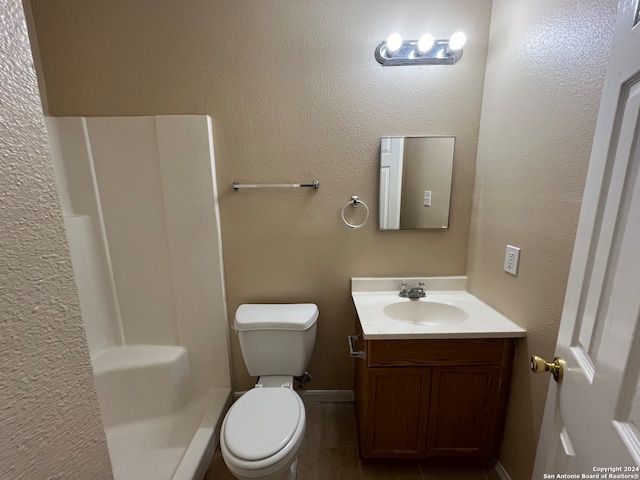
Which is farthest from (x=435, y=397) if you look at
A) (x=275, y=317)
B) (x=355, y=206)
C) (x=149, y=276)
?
(x=149, y=276)

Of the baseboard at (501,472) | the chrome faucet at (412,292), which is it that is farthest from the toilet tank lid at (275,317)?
the baseboard at (501,472)

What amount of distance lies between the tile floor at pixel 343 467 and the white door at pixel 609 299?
33.9 inches

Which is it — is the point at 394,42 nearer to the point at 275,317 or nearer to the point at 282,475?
the point at 275,317

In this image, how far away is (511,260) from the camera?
1.18 meters

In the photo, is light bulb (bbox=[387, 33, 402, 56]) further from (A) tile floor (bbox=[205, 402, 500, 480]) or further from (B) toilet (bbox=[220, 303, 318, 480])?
(A) tile floor (bbox=[205, 402, 500, 480])

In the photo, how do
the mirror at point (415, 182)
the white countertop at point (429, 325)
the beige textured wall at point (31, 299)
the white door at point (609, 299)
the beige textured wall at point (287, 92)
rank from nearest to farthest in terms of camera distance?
the beige textured wall at point (31, 299), the white door at point (609, 299), the white countertop at point (429, 325), the beige textured wall at point (287, 92), the mirror at point (415, 182)

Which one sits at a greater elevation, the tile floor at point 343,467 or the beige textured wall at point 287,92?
the beige textured wall at point 287,92

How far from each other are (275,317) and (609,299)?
1250mm

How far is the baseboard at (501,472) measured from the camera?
123cm

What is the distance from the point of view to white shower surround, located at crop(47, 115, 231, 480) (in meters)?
1.40

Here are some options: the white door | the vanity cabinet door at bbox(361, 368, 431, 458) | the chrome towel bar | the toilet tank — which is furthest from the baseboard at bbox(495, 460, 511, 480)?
the chrome towel bar

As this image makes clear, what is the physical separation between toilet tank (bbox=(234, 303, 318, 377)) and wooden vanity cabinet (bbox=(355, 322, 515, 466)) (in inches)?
14.3

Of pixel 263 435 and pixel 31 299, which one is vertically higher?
pixel 31 299

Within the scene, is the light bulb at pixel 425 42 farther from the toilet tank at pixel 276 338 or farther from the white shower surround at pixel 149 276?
the toilet tank at pixel 276 338
